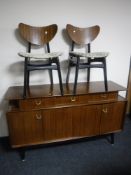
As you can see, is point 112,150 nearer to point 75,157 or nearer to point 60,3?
point 75,157

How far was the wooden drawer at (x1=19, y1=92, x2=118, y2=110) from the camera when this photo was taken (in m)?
1.72

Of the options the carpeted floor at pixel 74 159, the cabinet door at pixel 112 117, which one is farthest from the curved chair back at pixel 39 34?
the carpeted floor at pixel 74 159

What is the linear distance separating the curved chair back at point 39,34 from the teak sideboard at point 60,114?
525 millimetres

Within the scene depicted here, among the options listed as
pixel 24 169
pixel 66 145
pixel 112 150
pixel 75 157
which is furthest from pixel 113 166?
pixel 24 169

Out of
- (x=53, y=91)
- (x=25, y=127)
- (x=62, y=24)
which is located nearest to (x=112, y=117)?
(x=53, y=91)

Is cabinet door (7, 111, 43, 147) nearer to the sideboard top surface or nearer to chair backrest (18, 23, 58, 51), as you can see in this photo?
the sideboard top surface

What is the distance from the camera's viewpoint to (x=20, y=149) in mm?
1933

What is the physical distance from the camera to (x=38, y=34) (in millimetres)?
1907

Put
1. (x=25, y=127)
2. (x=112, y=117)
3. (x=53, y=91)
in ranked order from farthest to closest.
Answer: (x=112, y=117), (x=53, y=91), (x=25, y=127)

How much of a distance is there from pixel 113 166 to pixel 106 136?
53 cm

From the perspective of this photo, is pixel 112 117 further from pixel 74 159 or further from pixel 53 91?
pixel 53 91

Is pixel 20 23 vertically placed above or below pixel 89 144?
above

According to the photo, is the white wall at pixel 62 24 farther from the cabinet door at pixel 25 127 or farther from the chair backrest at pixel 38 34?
the cabinet door at pixel 25 127

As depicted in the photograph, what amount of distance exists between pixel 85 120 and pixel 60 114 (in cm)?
30
